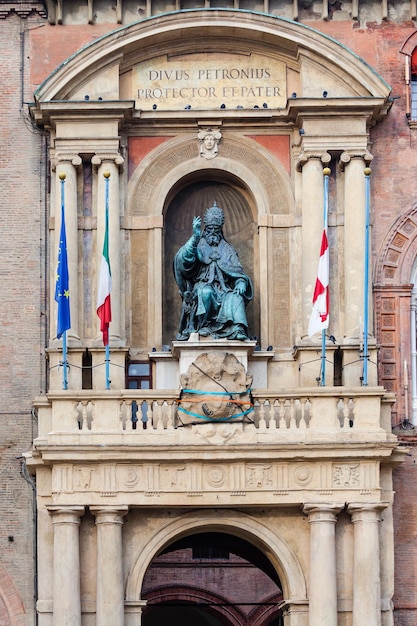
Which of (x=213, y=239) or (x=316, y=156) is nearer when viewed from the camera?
(x=213, y=239)

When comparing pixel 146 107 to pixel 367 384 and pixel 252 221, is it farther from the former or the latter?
pixel 367 384

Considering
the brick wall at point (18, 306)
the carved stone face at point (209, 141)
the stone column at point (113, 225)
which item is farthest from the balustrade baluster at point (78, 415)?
the carved stone face at point (209, 141)

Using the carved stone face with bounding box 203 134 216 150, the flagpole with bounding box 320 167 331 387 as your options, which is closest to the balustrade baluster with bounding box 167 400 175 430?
the flagpole with bounding box 320 167 331 387

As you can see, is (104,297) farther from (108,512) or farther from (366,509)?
(366,509)

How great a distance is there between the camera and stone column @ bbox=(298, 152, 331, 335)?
37.5 m

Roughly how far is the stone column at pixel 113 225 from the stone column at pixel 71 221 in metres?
0.43

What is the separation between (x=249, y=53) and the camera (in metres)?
38.8

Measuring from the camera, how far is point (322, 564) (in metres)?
35.1

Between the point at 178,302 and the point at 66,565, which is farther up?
the point at 178,302

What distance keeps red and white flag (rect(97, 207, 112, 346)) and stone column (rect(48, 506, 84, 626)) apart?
3265 millimetres

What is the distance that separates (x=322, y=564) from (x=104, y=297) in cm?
613

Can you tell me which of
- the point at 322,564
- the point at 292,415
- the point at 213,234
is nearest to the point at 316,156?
the point at 213,234

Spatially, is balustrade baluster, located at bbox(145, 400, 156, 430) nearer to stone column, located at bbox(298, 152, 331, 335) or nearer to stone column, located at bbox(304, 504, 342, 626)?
stone column, located at bbox(304, 504, 342, 626)

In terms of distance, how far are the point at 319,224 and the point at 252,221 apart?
72.4 inches
